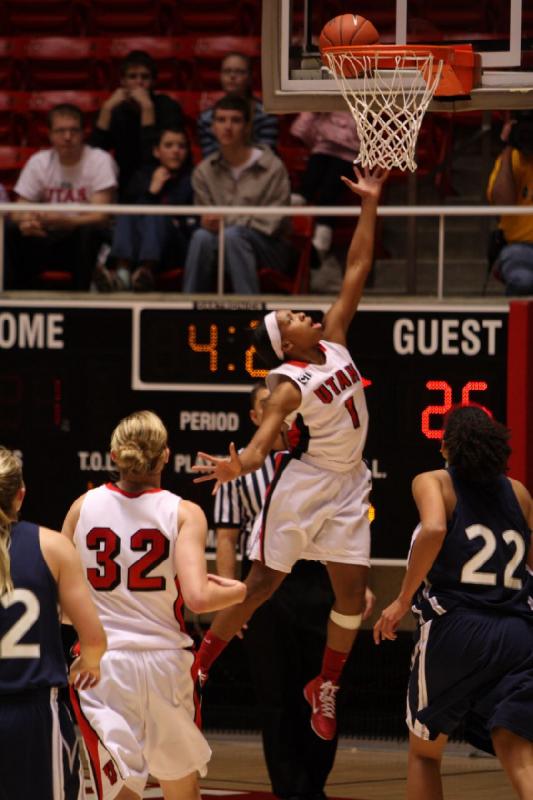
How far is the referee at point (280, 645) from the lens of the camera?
7.88 m

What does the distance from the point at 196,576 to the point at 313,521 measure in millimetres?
1790

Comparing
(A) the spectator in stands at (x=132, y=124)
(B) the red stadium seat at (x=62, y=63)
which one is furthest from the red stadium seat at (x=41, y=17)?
(A) the spectator in stands at (x=132, y=124)

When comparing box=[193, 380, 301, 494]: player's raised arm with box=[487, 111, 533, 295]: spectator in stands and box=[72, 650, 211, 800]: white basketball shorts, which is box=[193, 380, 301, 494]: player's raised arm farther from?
box=[487, 111, 533, 295]: spectator in stands

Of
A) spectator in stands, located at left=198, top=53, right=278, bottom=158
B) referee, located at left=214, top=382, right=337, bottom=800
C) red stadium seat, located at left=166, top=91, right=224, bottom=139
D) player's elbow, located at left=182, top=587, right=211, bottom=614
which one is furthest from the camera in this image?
red stadium seat, located at left=166, top=91, right=224, bottom=139

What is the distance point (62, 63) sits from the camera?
13.4m

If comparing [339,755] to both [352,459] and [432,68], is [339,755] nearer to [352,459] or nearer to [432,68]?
[352,459]

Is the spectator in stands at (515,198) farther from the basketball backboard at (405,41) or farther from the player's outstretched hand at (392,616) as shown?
the player's outstretched hand at (392,616)

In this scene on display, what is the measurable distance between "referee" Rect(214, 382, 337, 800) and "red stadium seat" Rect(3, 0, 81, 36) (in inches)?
250

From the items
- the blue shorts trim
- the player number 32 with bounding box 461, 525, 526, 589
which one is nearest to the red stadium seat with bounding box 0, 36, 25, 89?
the player number 32 with bounding box 461, 525, 526, 589

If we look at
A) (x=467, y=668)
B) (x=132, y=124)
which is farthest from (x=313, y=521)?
(x=132, y=124)

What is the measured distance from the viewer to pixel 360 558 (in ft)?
23.7

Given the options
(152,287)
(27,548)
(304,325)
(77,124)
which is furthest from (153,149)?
(27,548)

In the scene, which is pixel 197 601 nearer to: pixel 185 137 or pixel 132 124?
pixel 185 137

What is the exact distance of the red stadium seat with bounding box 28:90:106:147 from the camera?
42.0 ft
